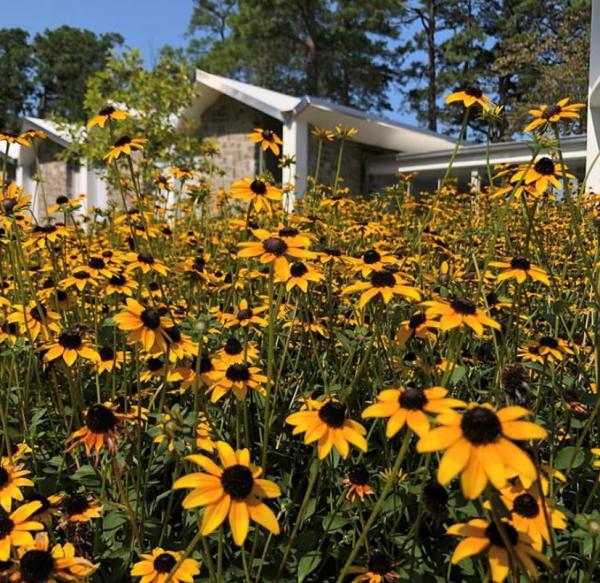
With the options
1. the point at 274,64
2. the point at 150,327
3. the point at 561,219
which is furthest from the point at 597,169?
the point at 274,64

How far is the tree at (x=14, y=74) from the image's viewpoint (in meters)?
41.0

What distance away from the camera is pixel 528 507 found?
1.08 metres

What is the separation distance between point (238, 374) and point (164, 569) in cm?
46

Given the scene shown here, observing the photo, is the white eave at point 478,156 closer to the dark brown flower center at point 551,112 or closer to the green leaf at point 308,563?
the dark brown flower center at point 551,112

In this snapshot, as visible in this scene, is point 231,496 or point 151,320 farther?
point 151,320

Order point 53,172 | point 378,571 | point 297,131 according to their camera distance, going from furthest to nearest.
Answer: point 53,172 → point 297,131 → point 378,571

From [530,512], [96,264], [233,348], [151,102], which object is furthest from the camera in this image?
[151,102]

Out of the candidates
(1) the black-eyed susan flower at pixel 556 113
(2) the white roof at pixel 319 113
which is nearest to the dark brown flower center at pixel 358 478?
(1) the black-eyed susan flower at pixel 556 113

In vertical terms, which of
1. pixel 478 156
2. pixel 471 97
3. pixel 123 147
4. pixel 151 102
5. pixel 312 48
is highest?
pixel 312 48

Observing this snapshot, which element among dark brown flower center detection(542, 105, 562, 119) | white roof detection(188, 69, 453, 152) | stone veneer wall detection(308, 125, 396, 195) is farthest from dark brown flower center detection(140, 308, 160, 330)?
stone veneer wall detection(308, 125, 396, 195)

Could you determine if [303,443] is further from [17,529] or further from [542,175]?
[542,175]

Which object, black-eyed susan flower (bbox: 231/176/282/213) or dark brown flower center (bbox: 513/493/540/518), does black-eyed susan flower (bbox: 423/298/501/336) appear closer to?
dark brown flower center (bbox: 513/493/540/518)

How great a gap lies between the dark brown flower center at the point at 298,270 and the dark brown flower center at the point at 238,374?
0.31m

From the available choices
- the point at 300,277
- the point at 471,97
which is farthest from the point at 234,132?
the point at 300,277
